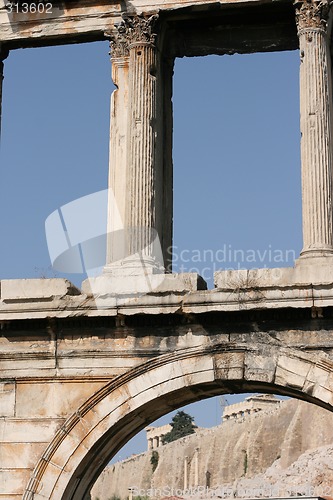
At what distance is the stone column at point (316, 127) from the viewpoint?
42.0 ft

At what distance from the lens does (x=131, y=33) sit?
14.0m

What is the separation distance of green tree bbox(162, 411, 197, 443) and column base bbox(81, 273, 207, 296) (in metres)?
66.8

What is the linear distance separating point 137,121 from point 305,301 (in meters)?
2.98

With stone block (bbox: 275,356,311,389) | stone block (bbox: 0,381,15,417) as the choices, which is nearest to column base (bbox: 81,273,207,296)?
stone block (bbox: 275,356,311,389)

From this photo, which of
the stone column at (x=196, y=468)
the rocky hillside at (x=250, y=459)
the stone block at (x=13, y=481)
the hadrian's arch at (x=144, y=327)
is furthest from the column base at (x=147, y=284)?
the stone column at (x=196, y=468)

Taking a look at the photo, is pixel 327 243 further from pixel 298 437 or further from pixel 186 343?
pixel 298 437

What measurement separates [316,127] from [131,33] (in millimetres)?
2520

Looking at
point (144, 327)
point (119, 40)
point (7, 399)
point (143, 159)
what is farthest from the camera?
point (119, 40)

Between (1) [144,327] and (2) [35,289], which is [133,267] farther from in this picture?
(2) [35,289]

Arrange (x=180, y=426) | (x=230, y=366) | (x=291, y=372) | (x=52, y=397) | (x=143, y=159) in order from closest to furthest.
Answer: (x=291, y=372) → (x=230, y=366) → (x=52, y=397) → (x=143, y=159) → (x=180, y=426)

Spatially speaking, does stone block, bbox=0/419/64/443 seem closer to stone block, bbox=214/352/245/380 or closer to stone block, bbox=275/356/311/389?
stone block, bbox=214/352/245/380

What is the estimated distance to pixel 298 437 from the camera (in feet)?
179

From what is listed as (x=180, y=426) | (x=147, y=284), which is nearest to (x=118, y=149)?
(x=147, y=284)

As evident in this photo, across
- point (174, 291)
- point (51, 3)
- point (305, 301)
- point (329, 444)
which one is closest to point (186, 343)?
point (174, 291)
